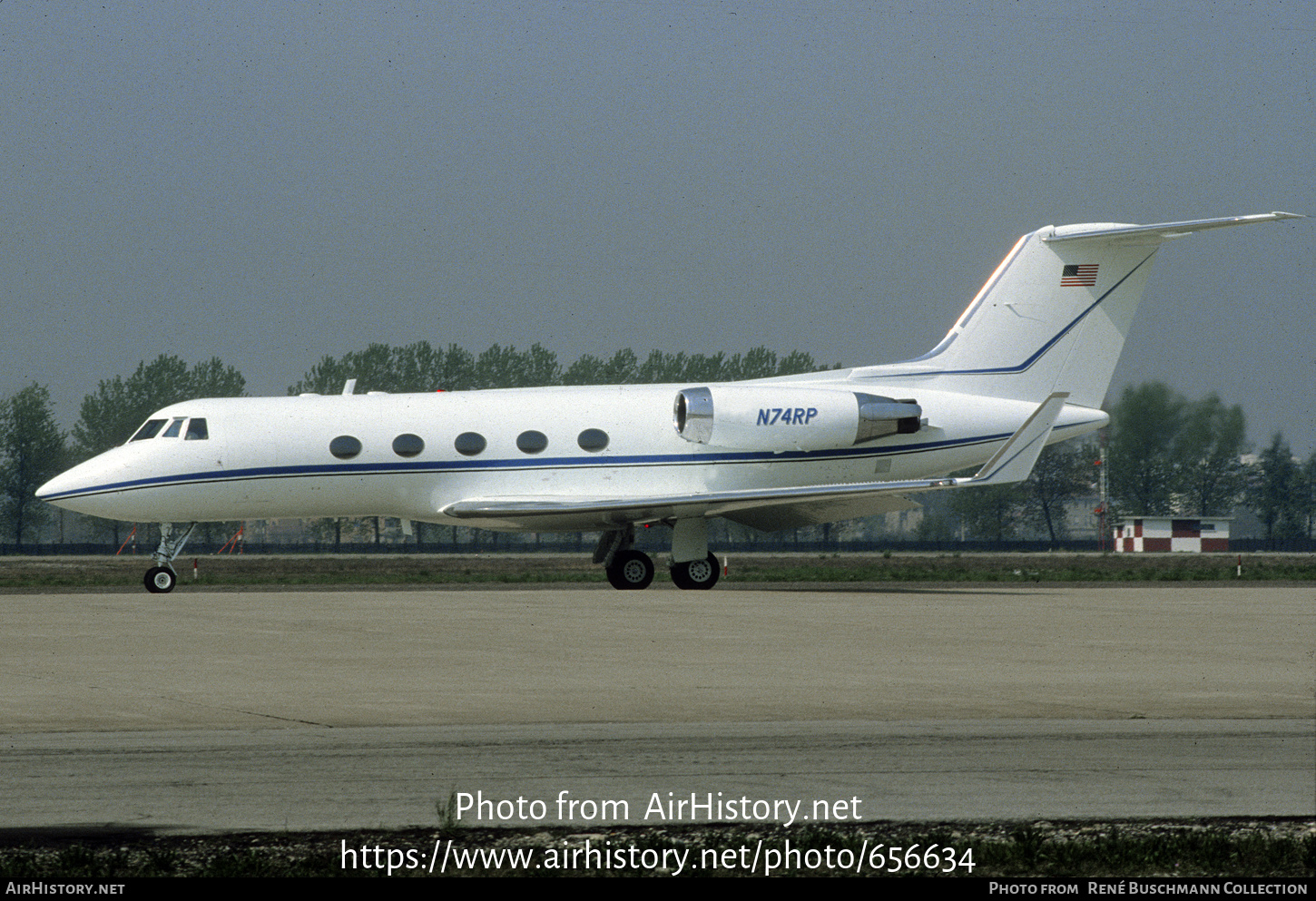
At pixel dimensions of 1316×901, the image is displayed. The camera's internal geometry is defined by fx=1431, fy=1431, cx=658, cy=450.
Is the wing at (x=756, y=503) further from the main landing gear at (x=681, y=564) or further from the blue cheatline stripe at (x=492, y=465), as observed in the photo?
the blue cheatline stripe at (x=492, y=465)

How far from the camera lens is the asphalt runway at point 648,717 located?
7266mm

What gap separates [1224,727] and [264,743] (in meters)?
6.35

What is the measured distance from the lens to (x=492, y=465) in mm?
Answer: 27344

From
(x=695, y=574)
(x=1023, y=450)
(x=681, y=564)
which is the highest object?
(x=1023, y=450)

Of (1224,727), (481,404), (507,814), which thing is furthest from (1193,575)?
(507,814)

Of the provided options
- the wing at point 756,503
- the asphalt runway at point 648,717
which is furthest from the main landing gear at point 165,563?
the asphalt runway at point 648,717

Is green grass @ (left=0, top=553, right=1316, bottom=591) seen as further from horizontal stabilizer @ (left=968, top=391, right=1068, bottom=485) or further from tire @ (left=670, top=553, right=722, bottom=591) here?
horizontal stabilizer @ (left=968, top=391, right=1068, bottom=485)

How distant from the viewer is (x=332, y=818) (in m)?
6.81

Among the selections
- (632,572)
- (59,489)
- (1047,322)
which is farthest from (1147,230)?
(59,489)

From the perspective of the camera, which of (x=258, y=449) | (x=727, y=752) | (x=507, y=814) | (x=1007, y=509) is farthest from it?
(x=1007, y=509)

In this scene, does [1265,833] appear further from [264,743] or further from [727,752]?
[264,743]

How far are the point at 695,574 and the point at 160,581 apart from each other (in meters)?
10.1

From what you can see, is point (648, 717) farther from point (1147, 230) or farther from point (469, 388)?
point (469, 388)

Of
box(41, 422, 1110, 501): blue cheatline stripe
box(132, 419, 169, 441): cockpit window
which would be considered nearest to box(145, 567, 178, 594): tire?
box(41, 422, 1110, 501): blue cheatline stripe
